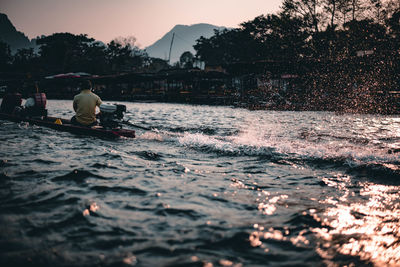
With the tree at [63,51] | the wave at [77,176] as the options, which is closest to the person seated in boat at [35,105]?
the wave at [77,176]

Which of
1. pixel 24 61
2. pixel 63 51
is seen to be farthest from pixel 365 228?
pixel 24 61

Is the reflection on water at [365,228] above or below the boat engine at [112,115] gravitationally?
below

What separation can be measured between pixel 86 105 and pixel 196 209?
7084mm

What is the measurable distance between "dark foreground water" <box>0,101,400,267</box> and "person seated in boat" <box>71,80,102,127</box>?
8.11ft

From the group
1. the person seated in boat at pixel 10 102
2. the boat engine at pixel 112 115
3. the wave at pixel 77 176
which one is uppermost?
the person seated in boat at pixel 10 102

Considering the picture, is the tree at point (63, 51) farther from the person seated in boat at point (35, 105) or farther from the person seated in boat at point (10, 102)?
the person seated in boat at point (35, 105)

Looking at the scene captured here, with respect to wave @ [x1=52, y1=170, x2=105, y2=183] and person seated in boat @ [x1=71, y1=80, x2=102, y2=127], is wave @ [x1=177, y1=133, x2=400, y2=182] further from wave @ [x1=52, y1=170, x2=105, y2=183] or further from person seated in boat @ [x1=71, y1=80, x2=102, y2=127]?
wave @ [x1=52, y1=170, x2=105, y2=183]

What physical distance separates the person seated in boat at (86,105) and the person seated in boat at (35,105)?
201 cm

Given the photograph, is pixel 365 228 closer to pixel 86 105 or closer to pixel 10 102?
pixel 86 105

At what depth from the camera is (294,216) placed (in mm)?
3775

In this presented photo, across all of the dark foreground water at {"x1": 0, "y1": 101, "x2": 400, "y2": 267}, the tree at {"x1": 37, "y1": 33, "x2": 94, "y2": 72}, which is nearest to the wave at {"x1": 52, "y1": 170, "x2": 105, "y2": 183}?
the dark foreground water at {"x1": 0, "y1": 101, "x2": 400, "y2": 267}

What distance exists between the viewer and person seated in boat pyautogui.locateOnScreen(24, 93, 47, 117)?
1116 centimetres

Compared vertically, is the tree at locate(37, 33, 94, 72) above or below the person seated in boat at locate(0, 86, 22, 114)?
above

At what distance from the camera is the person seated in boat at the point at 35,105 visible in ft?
36.6
